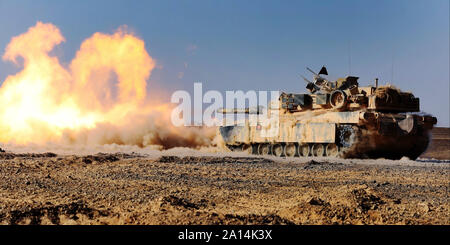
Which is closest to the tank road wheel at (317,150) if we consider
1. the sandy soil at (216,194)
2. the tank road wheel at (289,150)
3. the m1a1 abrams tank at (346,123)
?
the m1a1 abrams tank at (346,123)

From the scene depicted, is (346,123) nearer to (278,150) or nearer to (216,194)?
(278,150)

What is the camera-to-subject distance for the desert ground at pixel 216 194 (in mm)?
9227

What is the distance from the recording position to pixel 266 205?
36.1 ft

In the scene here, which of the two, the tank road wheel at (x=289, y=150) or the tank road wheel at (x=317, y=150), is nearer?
the tank road wheel at (x=317, y=150)

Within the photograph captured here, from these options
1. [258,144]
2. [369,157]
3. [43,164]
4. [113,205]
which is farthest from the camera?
[258,144]

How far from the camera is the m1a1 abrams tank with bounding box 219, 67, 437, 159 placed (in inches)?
1013

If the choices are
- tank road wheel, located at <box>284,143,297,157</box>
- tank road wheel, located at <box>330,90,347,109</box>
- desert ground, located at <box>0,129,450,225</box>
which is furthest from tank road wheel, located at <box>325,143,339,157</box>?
desert ground, located at <box>0,129,450,225</box>

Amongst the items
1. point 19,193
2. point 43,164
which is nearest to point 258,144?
point 43,164

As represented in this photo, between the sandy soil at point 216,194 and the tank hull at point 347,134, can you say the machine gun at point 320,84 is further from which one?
the sandy soil at point 216,194

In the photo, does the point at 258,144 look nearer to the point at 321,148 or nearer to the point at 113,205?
the point at 321,148

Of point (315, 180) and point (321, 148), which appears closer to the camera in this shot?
point (315, 180)

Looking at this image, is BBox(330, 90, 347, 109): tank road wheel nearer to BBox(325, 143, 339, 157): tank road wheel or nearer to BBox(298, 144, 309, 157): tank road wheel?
BBox(325, 143, 339, 157): tank road wheel

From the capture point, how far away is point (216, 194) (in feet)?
40.5
